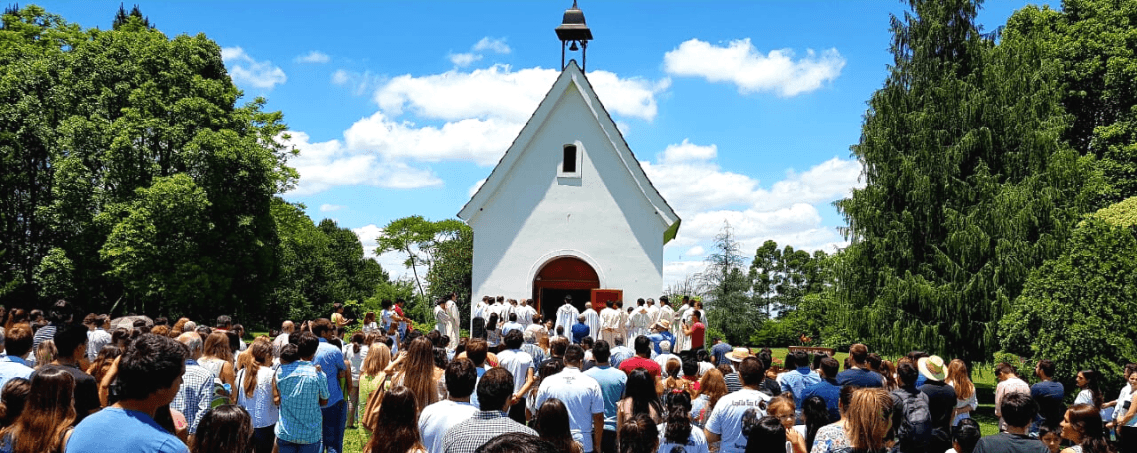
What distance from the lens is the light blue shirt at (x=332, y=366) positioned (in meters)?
8.99

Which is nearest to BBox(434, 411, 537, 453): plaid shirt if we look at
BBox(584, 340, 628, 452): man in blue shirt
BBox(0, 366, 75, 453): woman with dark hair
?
BBox(0, 366, 75, 453): woman with dark hair

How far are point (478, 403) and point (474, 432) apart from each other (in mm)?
1938

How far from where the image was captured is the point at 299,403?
723cm

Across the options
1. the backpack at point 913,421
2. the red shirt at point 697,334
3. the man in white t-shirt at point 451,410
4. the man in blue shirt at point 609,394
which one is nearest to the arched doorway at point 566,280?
the red shirt at point 697,334

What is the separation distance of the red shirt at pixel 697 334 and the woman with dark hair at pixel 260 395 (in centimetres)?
1265

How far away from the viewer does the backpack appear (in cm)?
721

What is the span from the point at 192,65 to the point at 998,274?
29.1m

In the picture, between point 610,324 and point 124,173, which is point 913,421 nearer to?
point 610,324

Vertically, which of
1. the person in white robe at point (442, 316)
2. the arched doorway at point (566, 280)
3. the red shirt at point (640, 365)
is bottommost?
the red shirt at point (640, 365)

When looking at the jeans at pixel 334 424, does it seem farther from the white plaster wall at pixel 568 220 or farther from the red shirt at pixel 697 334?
the white plaster wall at pixel 568 220

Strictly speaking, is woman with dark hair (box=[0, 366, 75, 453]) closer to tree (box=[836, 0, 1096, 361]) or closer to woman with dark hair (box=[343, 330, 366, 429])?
woman with dark hair (box=[343, 330, 366, 429])

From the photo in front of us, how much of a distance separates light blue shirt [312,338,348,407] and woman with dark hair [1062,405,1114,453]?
7.43m

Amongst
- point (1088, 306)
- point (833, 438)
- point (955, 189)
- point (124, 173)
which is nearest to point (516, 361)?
point (833, 438)

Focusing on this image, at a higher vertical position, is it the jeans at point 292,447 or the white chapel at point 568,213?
the white chapel at point 568,213
